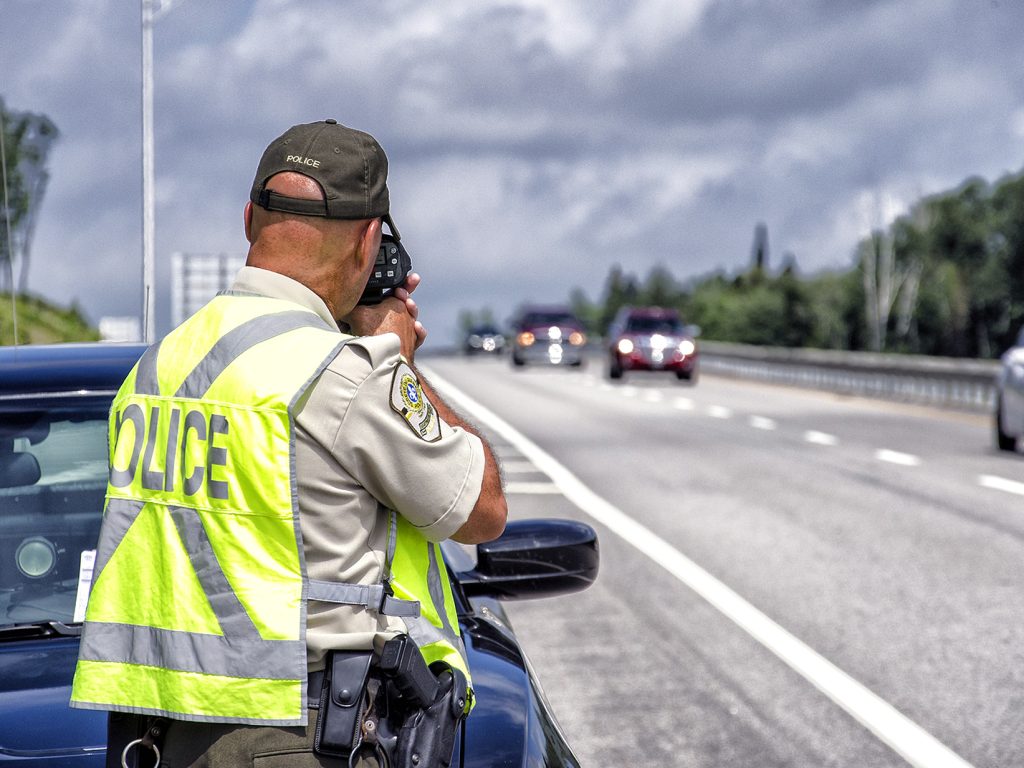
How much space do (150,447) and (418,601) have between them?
448 millimetres

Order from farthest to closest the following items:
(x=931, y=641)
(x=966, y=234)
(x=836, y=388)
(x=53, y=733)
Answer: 1. (x=966, y=234)
2. (x=836, y=388)
3. (x=931, y=641)
4. (x=53, y=733)

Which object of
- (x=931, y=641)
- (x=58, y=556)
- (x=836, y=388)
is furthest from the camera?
(x=836, y=388)

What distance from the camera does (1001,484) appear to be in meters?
14.1

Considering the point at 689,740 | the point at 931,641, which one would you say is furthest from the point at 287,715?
the point at 931,641

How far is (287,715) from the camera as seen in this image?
205cm

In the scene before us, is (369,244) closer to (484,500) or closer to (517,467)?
(484,500)

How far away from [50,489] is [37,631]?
595 mm

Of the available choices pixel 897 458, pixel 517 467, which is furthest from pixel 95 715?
pixel 897 458

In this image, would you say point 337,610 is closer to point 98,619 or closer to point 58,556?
Result: point 98,619

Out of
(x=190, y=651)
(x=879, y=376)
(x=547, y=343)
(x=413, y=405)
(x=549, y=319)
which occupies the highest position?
(x=413, y=405)

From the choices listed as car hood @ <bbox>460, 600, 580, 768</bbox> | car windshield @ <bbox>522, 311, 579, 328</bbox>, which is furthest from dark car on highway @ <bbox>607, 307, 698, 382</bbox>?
car hood @ <bbox>460, 600, 580, 768</bbox>

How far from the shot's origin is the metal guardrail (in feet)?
86.1

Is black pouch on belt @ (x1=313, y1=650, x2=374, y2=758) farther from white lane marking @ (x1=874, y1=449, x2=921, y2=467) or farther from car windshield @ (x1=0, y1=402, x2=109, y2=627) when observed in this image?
white lane marking @ (x1=874, y1=449, x2=921, y2=467)

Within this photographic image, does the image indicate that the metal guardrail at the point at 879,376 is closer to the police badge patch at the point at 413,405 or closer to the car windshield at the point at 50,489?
the car windshield at the point at 50,489
